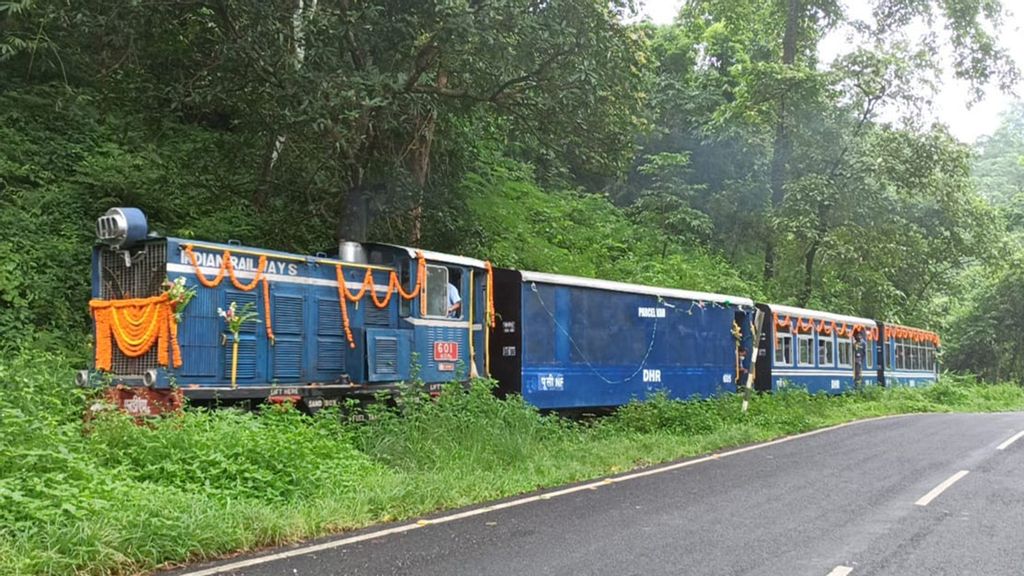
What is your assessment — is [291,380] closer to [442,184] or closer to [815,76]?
[442,184]

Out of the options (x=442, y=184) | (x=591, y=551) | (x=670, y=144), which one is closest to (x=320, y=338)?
(x=591, y=551)

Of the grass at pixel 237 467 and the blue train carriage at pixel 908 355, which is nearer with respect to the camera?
the grass at pixel 237 467

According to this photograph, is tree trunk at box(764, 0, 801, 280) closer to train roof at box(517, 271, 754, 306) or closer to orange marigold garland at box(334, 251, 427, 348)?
train roof at box(517, 271, 754, 306)

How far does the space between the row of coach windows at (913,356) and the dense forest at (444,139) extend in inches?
72.2

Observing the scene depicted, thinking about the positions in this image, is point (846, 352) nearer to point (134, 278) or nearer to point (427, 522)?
point (427, 522)

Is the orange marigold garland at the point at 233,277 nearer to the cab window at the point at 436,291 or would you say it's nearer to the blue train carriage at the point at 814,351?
the cab window at the point at 436,291

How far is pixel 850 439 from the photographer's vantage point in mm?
14359

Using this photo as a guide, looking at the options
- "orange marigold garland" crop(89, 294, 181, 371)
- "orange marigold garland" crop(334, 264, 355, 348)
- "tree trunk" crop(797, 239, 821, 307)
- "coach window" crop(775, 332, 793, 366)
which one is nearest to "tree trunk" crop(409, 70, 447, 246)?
"orange marigold garland" crop(334, 264, 355, 348)

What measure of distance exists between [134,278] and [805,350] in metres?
18.3

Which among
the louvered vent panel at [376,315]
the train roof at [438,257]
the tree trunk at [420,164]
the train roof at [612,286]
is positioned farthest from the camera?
the tree trunk at [420,164]

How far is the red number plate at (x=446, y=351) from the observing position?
1239 cm

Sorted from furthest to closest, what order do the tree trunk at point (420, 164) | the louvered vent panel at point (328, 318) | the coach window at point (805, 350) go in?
the coach window at point (805, 350) < the tree trunk at point (420, 164) < the louvered vent panel at point (328, 318)

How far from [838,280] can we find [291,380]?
2416 centimetres

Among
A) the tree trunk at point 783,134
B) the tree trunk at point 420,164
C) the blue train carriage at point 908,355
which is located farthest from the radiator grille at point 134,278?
the blue train carriage at point 908,355
